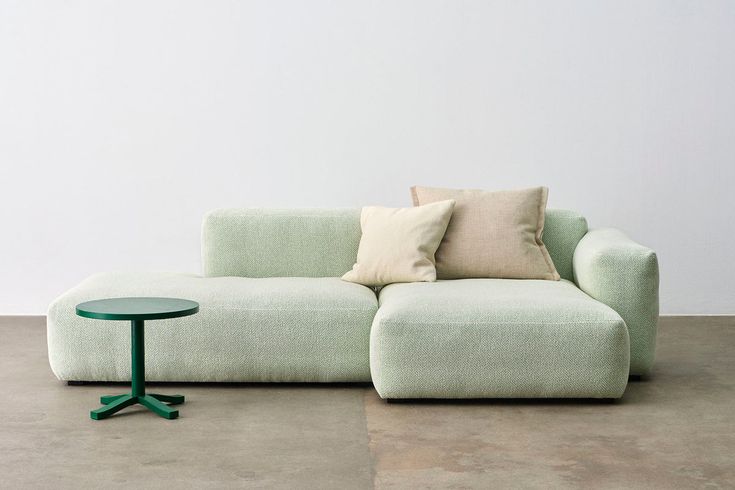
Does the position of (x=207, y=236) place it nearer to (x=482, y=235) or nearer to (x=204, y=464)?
(x=482, y=235)

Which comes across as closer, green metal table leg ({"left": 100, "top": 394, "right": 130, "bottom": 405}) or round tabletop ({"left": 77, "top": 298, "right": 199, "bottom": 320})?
round tabletop ({"left": 77, "top": 298, "right": 199, "bottom": 320})

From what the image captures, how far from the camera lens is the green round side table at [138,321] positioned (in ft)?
11.3

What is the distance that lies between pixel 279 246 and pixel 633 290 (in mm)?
1705

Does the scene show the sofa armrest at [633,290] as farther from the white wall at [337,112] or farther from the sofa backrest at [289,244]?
the white wall at [337,112]

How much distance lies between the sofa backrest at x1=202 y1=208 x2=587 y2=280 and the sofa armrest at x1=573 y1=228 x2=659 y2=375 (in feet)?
2.08

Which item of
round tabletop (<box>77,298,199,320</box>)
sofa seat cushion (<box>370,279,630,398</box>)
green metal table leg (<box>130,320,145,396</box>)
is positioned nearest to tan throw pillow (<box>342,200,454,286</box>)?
sofa seat cushion (<box>370,279,630,398</box>)

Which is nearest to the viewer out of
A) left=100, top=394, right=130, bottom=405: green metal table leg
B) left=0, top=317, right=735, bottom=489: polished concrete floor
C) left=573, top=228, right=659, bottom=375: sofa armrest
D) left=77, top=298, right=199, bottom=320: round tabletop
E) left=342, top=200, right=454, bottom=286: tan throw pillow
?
left=0, top=317, right=735, bottom=489: polished concrete floor

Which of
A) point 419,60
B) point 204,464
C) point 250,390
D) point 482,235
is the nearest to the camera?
point 204,464

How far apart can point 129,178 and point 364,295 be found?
211 centimetres

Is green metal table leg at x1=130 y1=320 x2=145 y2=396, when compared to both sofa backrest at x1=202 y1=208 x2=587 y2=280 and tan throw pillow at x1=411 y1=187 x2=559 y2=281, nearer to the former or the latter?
sofa backrest at x1=202 y1=208 x2=587 y2=280

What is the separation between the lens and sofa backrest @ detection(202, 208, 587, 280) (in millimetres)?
4770

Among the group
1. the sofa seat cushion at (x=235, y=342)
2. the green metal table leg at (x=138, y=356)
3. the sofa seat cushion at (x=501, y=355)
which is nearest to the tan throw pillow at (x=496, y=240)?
the sofa seat cushion at (x=235, y=342)

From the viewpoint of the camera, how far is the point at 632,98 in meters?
5.64

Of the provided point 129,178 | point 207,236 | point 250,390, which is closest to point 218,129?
point 129,178
